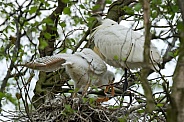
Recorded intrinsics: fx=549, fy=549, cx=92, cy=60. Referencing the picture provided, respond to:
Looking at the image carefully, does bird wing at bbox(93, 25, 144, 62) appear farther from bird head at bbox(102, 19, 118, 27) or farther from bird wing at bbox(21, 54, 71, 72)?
bird wing at bbox(21, 54, 71, 72)

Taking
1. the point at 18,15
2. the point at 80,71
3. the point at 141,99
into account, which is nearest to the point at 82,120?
the point at 141,99

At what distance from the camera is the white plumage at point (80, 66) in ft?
20.7

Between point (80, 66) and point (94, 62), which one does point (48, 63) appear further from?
point (94, 62)

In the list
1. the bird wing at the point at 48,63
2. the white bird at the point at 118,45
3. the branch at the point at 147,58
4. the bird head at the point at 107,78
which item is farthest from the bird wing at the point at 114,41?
the branch at the point at 147,58

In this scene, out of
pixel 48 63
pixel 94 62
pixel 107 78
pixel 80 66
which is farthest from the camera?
pixel 107 78

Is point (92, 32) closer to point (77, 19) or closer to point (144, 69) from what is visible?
point (77, 19)

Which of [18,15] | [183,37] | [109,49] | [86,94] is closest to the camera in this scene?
[183,37]

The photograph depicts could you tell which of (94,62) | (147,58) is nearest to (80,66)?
(94,62)

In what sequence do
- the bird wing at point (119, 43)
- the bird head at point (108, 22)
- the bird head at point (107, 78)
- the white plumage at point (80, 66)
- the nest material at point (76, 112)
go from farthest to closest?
1. the bird head at point (108, 22)
2. the bird wing at point (119, 43)
3. the bird head at point (107, 78)
4. the white plumage at point (80, 66)
5. the nest material at point (76, 112)

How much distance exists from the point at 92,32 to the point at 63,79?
3.66 feet

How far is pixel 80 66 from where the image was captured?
649 cm

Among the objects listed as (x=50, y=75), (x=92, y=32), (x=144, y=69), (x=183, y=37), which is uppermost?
(x=183, y=37)

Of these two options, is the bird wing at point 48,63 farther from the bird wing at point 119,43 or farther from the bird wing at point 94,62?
the bird wing at point 119,43

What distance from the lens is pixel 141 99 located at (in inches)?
211
